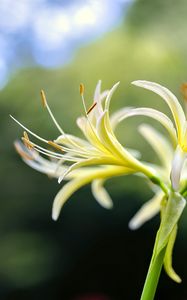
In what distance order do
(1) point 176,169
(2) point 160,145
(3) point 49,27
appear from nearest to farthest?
1. (1) point 176,169
2. (2) point 160,145
3. (3) point 49,27

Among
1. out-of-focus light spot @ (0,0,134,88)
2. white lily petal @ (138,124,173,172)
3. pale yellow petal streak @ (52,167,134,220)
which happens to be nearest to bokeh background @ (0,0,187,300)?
out-of-focus light spot @ (0,0,134,88)

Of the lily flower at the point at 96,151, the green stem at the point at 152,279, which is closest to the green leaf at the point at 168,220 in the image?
the green stem at the point at 152,279

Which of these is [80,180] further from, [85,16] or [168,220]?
[85,16]

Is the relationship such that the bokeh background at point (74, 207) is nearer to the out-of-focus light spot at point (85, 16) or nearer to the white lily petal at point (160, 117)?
the out-of-focus light spot at point (85, 16)

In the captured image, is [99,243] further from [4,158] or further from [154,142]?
[154,142]

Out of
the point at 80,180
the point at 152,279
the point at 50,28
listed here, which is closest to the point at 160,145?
the point at 80,180

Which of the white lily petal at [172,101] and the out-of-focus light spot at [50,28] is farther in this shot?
the out-of-focus light spot at [50,28]

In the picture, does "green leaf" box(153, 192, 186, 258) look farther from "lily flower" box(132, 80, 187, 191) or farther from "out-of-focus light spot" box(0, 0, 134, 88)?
"out-of-focus light spot" box(0, 0, 134, 88)

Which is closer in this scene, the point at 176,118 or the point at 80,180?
the point at 176,118
